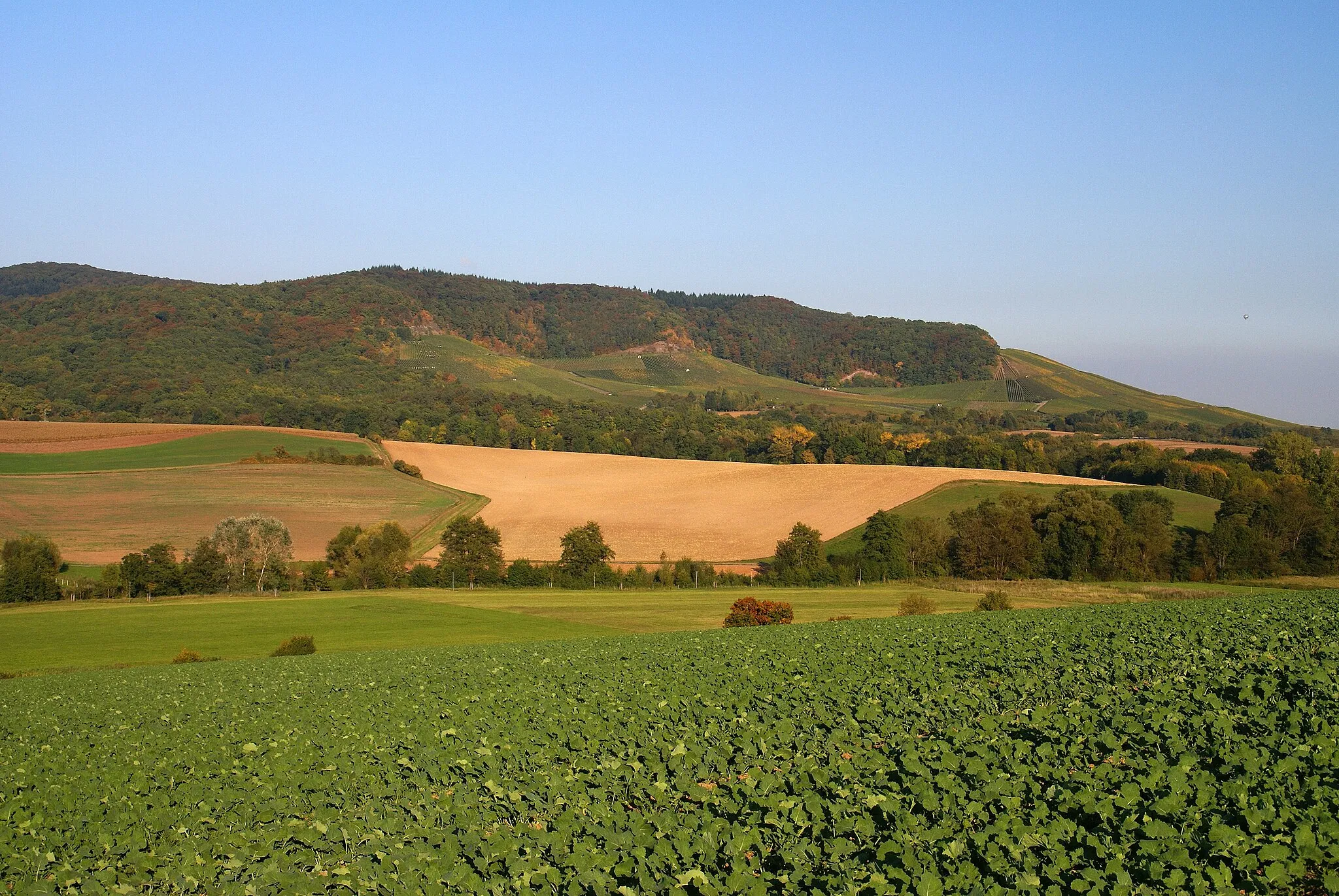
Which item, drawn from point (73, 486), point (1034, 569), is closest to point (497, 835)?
point (1034, 569)

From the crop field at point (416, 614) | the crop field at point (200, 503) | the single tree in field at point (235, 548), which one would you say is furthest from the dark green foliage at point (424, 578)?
the single tree in field at point (235, 548)

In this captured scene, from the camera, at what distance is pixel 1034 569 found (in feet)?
221

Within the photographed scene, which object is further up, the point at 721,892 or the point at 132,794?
the point at 721,892

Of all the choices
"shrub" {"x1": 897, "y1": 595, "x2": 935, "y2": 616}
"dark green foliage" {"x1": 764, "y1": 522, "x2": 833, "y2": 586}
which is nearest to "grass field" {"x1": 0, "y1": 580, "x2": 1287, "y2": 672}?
"shrub" {"x1": 897, "y1": 595, "x2": 935, "y2": 616}

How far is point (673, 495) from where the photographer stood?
9212 centimetres

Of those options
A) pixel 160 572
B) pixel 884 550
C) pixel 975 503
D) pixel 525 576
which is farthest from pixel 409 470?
pixel 975 503

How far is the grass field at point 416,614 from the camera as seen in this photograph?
141 feet

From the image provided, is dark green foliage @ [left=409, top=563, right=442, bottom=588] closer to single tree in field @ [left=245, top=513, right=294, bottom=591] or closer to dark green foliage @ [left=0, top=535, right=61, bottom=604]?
single tree in field @ [left=245, top=513, right=294, bottom=591]

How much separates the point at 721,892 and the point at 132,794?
9744mm

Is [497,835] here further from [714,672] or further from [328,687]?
[328,687]

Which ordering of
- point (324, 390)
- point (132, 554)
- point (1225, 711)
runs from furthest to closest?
point (324, 390), point (132, 554), point (1225, 711)

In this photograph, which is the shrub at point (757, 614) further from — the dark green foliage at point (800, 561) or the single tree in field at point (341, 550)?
the single tree in field at point (341, 550)

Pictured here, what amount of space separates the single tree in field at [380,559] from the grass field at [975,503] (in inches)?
1247

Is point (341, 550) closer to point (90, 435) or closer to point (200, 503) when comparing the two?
point (200, 503)
